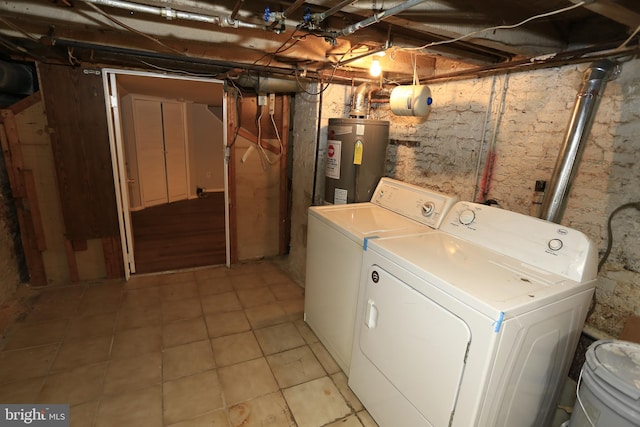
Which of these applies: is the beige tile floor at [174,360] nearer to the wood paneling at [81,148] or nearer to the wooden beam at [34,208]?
the wooden beam at [34,208]

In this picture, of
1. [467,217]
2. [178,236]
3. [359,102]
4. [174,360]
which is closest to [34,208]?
[178,236]

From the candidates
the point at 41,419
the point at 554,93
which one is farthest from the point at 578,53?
the point at 41,419

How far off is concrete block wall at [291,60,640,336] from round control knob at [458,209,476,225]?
39 centimetres

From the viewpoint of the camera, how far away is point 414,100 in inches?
83.7

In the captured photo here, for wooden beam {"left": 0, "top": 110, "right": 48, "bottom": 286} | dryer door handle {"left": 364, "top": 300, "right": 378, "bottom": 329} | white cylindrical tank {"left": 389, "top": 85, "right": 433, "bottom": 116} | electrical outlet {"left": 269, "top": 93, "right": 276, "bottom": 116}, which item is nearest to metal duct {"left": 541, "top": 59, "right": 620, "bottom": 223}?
white cylindrical tank {"left": 389, "top": 85, "right": 433, "bottom": 116}

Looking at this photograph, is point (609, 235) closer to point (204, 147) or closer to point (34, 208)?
point (34, 208)

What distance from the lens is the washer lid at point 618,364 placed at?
98 centimetres

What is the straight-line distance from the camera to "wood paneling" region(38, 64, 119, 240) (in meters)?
2.52

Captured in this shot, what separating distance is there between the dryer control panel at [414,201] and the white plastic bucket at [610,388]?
94cm

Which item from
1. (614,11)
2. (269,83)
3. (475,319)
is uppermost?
(614,11)

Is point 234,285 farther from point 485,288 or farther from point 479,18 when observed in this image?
point 479,18

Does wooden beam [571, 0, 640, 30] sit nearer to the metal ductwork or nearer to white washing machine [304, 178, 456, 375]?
white washing machine [304, 178, 456, 375]

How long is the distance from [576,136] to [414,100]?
96 centimetres

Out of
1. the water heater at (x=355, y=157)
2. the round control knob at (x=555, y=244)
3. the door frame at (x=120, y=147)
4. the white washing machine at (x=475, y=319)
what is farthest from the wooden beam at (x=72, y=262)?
the round control knob at (x=555, y=244)
